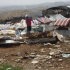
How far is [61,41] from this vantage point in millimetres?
5672

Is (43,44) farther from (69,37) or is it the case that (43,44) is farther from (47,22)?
(47,22)

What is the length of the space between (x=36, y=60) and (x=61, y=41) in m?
2.33

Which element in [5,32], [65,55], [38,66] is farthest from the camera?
[5,32]

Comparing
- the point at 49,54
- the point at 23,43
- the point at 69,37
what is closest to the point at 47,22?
the point at 69,37

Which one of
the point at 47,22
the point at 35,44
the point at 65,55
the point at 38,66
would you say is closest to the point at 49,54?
the point at 65,55

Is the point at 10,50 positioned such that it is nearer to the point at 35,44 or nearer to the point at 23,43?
the point at 23,43

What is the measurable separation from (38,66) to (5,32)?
4.35 metres

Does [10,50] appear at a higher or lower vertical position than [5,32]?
lower

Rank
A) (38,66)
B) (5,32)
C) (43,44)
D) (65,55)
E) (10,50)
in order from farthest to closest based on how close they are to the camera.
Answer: (5,32)
(43,44)
(10,50)
(65,55)
(38,66)

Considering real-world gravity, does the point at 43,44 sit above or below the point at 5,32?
below

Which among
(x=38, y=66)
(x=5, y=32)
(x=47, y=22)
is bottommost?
(x=38, y=66)

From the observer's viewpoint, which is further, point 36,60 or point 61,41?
point 61,41

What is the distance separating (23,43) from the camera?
565 centimetres

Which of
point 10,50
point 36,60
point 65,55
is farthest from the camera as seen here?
point 10,50
